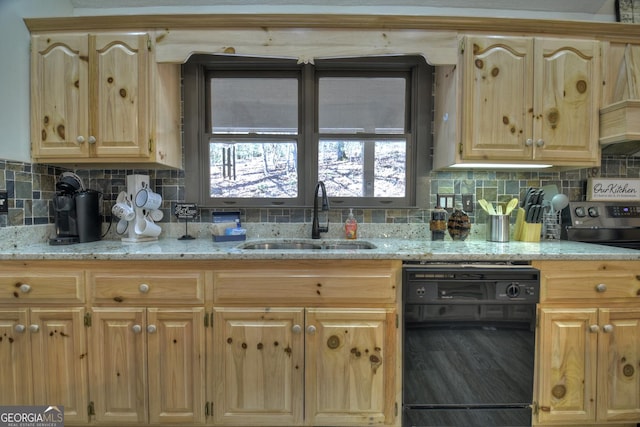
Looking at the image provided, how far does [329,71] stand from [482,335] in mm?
1830

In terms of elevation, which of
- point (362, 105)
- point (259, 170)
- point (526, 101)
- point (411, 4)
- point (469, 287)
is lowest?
point (469, 287)

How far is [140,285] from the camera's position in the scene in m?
1.40

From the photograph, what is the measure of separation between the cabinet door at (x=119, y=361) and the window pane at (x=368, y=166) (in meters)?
1.37

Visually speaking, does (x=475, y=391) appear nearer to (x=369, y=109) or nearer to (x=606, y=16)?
(x=369, y=109)

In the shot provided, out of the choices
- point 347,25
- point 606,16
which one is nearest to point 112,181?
point 347,25

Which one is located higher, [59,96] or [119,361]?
[59,96]

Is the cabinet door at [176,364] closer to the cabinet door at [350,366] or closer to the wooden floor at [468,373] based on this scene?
the cabinet door at [350,366]

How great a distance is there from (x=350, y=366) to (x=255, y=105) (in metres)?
1.74

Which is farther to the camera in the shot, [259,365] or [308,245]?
[308,245]

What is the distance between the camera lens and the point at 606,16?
80.2 inches

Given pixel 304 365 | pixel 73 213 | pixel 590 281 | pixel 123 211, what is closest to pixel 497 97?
pixel 590 281

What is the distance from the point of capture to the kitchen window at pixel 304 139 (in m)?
2.04

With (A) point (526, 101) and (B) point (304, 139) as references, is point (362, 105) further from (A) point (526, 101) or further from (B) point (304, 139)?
(A) point (526, 101)

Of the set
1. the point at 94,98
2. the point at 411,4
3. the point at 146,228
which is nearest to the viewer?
the point at 94,98
